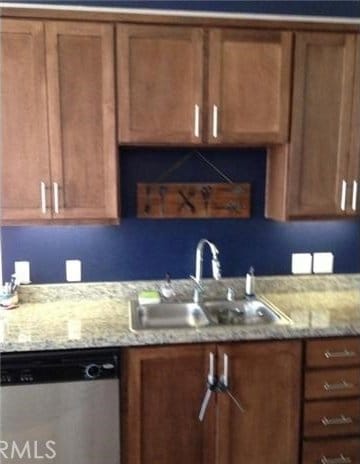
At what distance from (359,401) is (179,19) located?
Answer: 1975mm

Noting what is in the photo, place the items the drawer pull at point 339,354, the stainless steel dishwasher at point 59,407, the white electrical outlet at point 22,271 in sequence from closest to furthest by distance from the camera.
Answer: the stainless steel dishwasher at point 59,407 < the drawer pull at point 339,354 < the white electrical outlet at point 22,271

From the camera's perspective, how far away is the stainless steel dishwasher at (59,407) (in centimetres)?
177

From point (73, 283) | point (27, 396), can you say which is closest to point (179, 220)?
point (73, 283)

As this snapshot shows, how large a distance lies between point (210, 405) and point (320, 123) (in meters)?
1.44

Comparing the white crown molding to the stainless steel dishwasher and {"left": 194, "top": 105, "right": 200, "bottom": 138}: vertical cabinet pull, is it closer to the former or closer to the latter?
{"left": 194, "top": 105, "right": 200, "bottom": 138}: vertical cabinet pull

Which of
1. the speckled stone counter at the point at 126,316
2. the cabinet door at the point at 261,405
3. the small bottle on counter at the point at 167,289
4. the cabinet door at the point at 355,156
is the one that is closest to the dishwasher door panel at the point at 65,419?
the speckled stone counter at the point at 126,316

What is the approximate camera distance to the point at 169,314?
7.51 feet

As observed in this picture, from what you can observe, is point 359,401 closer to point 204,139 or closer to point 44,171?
point 204,139

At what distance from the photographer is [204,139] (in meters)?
2.04

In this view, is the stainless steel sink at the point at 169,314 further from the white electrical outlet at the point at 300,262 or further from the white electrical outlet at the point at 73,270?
the white electrical outlet at the point at 300,262

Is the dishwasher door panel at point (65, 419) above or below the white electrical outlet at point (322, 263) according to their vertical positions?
below

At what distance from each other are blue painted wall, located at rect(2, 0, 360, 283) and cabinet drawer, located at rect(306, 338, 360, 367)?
23.5 inches

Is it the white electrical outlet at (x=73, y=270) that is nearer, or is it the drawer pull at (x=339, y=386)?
the drawer pull at (x=339, y=386)

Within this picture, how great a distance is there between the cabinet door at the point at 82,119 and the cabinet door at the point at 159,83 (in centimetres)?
6
